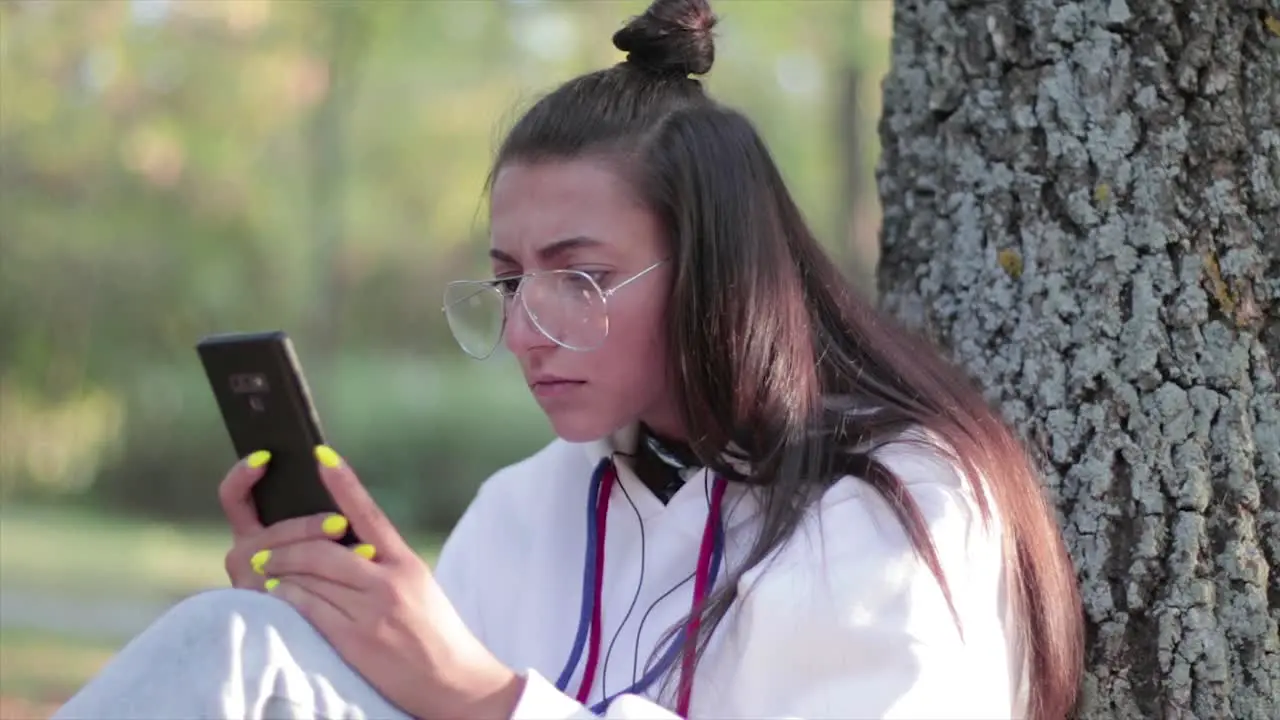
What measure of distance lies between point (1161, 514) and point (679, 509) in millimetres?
731

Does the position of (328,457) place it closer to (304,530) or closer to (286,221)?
(304,530)

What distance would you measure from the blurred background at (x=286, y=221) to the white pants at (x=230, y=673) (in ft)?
27.9

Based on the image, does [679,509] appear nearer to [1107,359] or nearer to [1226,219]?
[1107,359]

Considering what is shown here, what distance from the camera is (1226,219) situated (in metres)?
2.23

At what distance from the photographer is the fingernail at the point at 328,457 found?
184 centimetres

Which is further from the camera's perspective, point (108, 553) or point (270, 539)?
point (108, 553)

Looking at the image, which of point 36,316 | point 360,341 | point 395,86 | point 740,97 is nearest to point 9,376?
point 36,316

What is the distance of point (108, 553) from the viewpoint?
1038 centimetres

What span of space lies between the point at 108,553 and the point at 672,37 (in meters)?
9.16

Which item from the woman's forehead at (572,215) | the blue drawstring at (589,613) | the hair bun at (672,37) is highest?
the hair bun at (672,37)

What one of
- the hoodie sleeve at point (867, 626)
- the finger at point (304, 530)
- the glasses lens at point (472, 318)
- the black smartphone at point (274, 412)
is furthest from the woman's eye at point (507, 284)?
the hoodie sleeve at point (867, 626)

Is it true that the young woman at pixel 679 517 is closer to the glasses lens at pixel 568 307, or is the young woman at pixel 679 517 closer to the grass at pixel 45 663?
the glasses lens at pixel 568 307

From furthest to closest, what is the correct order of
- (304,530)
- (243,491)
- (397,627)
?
(243,491) → (304,530) → (397,627)

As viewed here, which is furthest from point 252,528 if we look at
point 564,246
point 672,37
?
point 672,37
